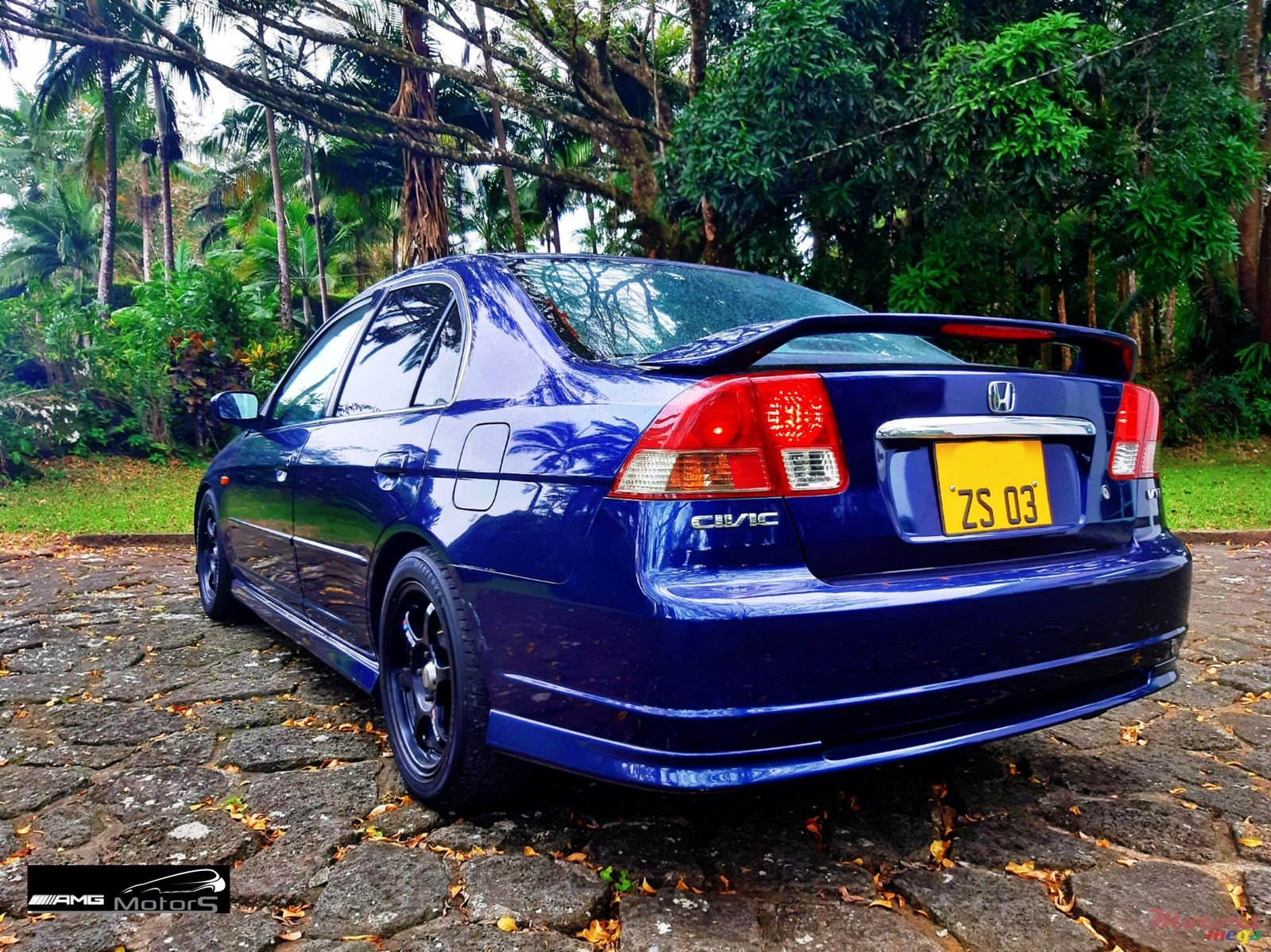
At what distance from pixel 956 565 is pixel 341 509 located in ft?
5.85

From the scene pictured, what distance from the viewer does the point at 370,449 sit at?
2.68 metres

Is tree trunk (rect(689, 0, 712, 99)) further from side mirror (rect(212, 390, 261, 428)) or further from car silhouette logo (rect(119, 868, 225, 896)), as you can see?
car silhouette logo (rect(119, 868, 225, 896))

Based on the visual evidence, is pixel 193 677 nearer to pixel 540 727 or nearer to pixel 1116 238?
pixel 540 727

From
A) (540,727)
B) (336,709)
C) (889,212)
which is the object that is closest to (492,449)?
(540,727)

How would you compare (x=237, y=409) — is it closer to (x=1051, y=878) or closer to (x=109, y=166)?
(x=1051, y=878)

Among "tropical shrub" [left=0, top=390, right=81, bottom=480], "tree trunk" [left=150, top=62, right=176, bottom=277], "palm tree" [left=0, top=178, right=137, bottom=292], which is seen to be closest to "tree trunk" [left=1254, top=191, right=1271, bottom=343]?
"tropical shrub" [left=0, top=390, right=81, bottom=480]

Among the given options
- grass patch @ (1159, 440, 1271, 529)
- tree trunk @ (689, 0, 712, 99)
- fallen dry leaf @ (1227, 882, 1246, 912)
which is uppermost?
tree trunk @ (689, 0, 712, 99)

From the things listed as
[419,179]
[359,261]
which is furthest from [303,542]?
[359,261]

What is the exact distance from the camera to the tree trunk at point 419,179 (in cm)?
1419

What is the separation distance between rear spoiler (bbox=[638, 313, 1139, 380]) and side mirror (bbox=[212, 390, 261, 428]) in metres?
2.42

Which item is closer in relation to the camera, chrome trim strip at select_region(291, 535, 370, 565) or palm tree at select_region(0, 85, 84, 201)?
chrome trim strip at select_region(291, 535, 370, 565)

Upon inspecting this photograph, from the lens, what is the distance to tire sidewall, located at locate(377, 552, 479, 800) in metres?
2.13

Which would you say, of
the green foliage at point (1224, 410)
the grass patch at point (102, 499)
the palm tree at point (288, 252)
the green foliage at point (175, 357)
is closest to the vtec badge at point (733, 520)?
the grass patch at point (102, 499)

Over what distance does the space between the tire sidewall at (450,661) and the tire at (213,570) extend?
2182 mm
